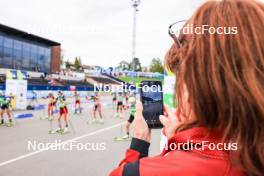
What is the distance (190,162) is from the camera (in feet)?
2.91

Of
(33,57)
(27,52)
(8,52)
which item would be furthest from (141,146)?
(33,57)

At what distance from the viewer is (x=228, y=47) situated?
92 centimetres

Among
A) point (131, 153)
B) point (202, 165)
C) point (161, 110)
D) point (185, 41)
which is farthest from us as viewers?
point (161, 110)

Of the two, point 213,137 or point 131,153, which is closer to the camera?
point 213,137

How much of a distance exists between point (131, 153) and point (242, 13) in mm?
612

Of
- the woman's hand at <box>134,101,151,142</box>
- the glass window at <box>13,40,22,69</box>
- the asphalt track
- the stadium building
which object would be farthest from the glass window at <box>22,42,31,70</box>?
the woman's hand at <box>134,101,151,142</box>

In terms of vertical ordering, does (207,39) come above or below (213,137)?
above

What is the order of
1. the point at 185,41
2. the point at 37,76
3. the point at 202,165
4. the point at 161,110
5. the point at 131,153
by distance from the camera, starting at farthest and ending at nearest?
the point at 37,76 → the point at 161,110 → the point at 131,153 → the point at 185,41 → the point at 202,165

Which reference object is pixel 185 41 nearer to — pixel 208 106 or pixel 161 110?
pixel 208 106

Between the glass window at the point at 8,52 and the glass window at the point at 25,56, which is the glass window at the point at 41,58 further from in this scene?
the glass window at the point at 8,52

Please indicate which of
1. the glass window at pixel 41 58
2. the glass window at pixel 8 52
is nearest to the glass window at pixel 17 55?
the glass window at pixel 8 52

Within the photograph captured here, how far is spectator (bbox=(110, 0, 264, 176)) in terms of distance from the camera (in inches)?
34.8

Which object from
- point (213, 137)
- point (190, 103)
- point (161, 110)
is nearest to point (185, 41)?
point (190, 103)

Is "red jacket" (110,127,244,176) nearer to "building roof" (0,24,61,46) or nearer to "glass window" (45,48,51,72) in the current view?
"building roof" (0,24,61,46)
